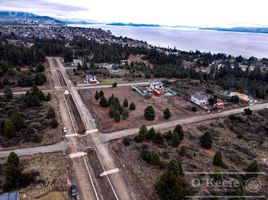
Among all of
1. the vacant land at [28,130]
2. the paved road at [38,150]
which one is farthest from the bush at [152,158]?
the vacant land at [28,130]

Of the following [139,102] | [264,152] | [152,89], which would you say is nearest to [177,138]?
[264,152]

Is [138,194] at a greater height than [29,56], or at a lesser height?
lesser

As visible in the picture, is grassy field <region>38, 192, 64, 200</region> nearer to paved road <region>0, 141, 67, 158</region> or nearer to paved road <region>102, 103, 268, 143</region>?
paved road <region>0, 141, 67, 158</region>

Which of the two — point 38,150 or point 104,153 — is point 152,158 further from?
point 38,150

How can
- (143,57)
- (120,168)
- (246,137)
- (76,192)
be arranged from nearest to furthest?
(76,192) → (120,168) → (246,137) → (143,57)

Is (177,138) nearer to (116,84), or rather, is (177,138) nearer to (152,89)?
(152,89)
